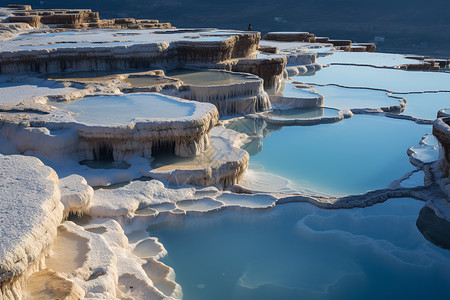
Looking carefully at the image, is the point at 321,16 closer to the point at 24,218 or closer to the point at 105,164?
the point at 105,164

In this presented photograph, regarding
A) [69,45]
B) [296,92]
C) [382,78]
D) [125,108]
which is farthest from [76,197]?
[382,78]

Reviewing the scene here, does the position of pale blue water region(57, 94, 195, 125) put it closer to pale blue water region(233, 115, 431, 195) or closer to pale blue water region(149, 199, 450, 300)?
pale blue water region(233, 115, 431, 195)

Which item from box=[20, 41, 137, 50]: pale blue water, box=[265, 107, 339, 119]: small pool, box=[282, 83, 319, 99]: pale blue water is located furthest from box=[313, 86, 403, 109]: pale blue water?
box=[20, 41, 137, 50]: pale blue water

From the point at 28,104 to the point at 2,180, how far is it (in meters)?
2.98

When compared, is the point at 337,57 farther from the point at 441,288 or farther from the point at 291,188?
the point at 441,288

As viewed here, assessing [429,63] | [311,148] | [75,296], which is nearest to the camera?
[75,296]

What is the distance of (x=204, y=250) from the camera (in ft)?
12.8

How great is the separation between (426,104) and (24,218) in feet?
29.7

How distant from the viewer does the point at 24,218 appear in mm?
2664

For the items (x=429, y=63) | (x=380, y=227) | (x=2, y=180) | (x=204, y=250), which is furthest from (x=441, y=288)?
(x=429, y=63)

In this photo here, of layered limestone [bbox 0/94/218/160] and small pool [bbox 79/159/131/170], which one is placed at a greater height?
layered limestone [bbox 0/94/218/160]

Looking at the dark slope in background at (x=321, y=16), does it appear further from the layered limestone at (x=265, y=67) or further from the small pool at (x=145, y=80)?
the small pool at (x=145, y=80)

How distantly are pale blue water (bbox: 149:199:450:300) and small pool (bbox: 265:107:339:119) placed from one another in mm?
4112

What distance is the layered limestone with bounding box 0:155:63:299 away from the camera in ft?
7.79
